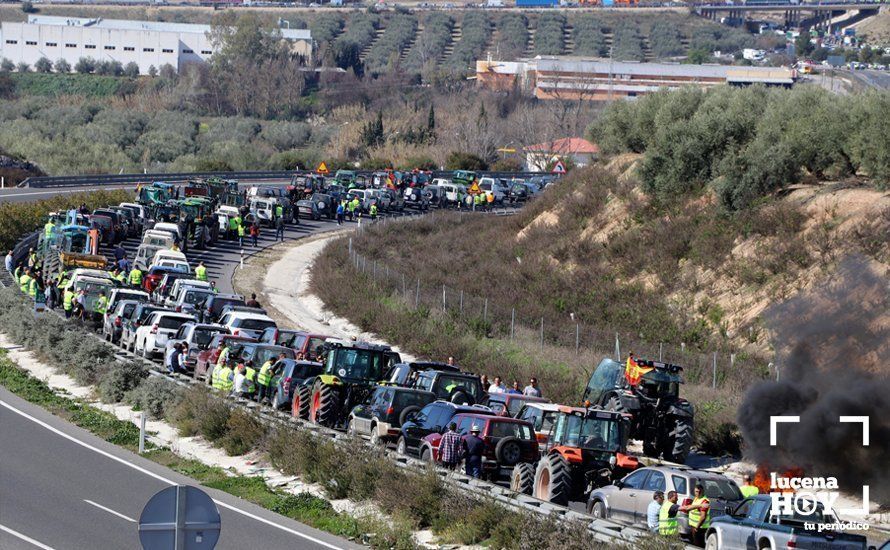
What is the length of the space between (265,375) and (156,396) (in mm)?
3295

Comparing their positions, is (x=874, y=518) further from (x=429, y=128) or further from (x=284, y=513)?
(x=429, y=128)

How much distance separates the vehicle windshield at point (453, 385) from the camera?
2872cm

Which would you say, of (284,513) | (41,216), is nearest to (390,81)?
(41,216)

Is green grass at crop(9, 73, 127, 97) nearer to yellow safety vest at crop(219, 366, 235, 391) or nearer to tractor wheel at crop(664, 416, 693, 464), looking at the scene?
yellow safety vest at crop(219, 366, 235, 391)

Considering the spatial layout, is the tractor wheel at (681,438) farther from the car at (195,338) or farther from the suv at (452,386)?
the car at (195,338)

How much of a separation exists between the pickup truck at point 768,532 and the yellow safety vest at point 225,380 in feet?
51.3

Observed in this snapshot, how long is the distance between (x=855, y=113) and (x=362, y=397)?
1194 inches

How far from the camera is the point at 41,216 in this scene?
6512 cm

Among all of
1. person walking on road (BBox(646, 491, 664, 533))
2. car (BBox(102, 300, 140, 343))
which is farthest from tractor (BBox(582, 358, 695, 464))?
car (BBox(102, 300, 140, 343))

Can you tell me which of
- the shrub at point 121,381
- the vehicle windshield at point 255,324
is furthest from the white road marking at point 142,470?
the vehicle windshield at point 255,324

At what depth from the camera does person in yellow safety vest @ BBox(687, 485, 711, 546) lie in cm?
1864

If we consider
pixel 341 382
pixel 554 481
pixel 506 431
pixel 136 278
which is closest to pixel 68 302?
pixel 136 278

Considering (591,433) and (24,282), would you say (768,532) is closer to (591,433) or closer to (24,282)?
(591,433)

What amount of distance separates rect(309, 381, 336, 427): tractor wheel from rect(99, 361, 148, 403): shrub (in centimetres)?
724
